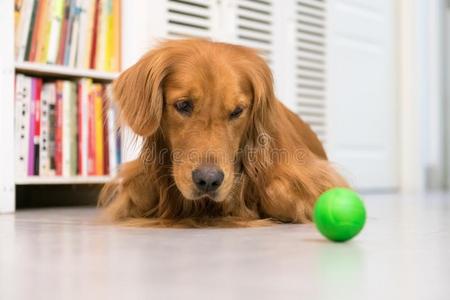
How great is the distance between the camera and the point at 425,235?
5.96 ft

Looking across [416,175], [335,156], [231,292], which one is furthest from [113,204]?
[416,175]

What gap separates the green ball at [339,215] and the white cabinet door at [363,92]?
2867mm

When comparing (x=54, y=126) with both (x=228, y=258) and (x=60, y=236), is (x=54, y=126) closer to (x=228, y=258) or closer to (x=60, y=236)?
(x=60, y=236)

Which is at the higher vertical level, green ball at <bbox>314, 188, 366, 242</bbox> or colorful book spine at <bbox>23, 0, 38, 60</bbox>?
colorful book spine at <bbox>23, 0, 38, 60</bbox>

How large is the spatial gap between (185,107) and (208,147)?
0.17m

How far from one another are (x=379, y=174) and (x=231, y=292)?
168 inches

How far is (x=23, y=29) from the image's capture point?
2.95m

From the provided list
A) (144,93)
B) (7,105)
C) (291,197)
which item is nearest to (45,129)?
(7,105)

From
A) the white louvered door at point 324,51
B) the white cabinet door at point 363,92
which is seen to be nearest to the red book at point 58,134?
the white louvered door at point 324,51

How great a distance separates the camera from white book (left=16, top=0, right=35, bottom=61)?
2.94m

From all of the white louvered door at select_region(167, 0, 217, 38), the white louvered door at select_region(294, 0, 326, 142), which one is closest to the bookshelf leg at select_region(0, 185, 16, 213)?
the white louvered door at select_region(167, 0, 217, 38)

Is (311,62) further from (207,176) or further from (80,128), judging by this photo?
(207,176)

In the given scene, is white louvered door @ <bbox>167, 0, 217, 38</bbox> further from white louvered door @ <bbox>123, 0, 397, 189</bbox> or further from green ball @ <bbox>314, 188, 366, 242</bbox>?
green ball @ <bbox>314, 188, 366, 242</bbox>

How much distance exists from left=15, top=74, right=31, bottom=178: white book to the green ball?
172cm
